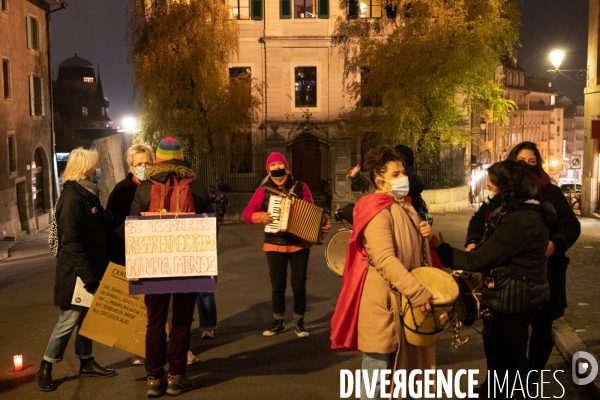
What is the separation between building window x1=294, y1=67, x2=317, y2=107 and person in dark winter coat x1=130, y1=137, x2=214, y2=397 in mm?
28979

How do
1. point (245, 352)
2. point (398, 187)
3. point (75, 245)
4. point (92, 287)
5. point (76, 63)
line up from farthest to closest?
point (76, 63), point (245, 352), point (92, 287), point (75, 245), point (398, 187)

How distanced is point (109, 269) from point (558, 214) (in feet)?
12.9

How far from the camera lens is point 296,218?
8047mm

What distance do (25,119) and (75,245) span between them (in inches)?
1138

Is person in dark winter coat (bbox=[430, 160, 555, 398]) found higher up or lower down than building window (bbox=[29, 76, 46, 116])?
lower down

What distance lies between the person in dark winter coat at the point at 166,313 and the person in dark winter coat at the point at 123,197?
3.15ft

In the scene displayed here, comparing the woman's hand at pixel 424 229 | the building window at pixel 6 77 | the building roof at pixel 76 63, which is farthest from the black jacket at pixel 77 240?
the building roof at pixel 76 63

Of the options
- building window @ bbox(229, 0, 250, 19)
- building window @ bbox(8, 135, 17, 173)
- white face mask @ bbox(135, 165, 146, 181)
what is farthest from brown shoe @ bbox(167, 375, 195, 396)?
building window @ bbox(229, 0, 250, 19)

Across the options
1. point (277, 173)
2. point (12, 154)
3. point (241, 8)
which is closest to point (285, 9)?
point (241, 8)

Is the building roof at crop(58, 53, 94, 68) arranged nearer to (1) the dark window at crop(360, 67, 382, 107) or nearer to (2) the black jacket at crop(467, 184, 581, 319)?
(1) the dark window at crop(360, 67, 382, 107)

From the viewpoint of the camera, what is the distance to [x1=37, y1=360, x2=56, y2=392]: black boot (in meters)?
6.66

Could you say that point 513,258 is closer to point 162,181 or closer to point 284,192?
point 162,181

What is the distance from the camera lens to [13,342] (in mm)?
8453

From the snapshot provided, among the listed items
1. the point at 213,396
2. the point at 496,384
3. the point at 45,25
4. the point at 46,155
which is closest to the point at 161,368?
the point at 213,396
